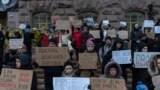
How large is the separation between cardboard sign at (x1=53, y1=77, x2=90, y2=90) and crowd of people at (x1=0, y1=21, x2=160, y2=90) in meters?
0.15

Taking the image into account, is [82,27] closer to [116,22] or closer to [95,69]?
[95,69]

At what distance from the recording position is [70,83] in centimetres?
1174

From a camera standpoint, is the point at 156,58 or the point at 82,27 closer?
the point at 156,58

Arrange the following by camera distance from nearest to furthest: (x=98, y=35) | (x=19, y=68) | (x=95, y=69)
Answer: (x=19, y=68) < (x=95, y=69) < (x=98, y=35)

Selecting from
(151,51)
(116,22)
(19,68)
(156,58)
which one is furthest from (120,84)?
(116,22)

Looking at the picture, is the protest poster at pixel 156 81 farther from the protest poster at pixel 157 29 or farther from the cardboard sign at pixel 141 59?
the protest poster at pixel 157 29

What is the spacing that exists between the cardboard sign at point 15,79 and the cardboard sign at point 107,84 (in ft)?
4.07

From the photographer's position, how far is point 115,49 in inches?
557

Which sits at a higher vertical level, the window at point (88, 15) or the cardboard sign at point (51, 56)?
the window at point (88, 15)

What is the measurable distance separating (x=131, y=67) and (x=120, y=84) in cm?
273

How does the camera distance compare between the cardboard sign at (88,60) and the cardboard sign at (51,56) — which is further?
the cardboard sign at (51,56)

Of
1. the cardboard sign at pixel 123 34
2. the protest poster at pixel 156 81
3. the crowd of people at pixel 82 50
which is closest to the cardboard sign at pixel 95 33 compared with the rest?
the crowd of people at pixel 82 50

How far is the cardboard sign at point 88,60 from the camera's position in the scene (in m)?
13.7

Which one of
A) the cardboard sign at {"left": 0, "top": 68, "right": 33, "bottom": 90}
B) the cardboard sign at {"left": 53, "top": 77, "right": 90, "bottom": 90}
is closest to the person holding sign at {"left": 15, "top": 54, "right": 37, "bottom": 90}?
the cardboard sign at {"left": 0, "top": 68, "right": 33, "bottom": 90}
